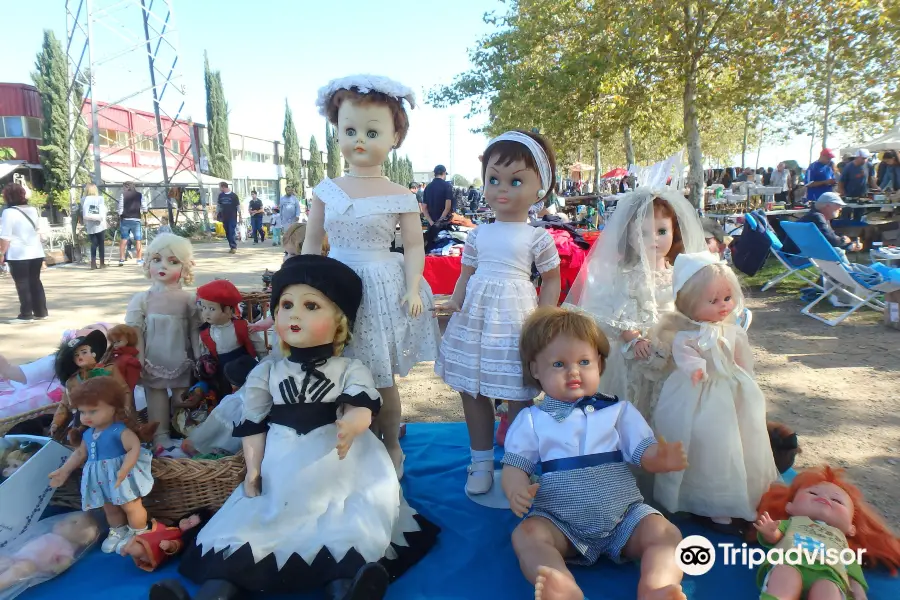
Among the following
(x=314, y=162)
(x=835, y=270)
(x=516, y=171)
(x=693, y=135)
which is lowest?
(x=835, y=270)

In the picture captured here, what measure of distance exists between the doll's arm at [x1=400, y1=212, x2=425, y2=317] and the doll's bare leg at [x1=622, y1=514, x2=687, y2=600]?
1.27m

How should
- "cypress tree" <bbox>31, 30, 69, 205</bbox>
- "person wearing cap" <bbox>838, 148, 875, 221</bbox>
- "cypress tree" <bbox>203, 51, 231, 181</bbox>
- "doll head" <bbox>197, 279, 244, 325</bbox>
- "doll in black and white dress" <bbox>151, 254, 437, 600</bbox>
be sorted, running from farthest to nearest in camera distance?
"cypress tree" <bbox>203, 51, 231, 181</bbox>
"cypress tree" <bbox>31, 30, 69, 205</bbox>
"person wearing cap" <bbox>838, 148, 875, 221</bbox>
"doll head" <bbox>197, 279, 244, 325</bbox>
"doll in black and white dress" <bbox>151, 254, 437, 600</bbox>

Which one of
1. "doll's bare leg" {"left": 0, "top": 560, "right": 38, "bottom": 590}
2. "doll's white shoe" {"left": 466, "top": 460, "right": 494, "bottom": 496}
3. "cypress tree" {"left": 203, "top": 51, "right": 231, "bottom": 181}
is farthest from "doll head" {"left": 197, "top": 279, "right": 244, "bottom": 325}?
"cypress tree" {"left": 203, "top": 51, "right": 231, "bottom": 181}

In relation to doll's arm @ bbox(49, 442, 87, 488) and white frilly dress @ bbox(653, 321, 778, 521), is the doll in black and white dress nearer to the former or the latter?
doll's arm @ bbox(49, 442, 87, 488)

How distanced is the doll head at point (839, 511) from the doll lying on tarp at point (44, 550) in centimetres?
269

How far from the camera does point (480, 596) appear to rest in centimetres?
204

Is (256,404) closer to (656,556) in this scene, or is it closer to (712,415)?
(656,556)

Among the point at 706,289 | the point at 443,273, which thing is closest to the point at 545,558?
the point at 706,289

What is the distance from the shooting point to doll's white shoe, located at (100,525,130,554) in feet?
7.52

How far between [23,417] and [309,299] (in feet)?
6.71

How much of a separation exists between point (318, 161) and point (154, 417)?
161 ft

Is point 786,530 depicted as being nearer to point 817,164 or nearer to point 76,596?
point 76,596

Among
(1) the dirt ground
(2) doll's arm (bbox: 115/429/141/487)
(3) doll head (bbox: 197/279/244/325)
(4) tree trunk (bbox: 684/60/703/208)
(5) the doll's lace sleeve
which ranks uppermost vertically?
(4) tree trunk (bbox: 684/60/703/208)

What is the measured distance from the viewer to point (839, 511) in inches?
75.6
